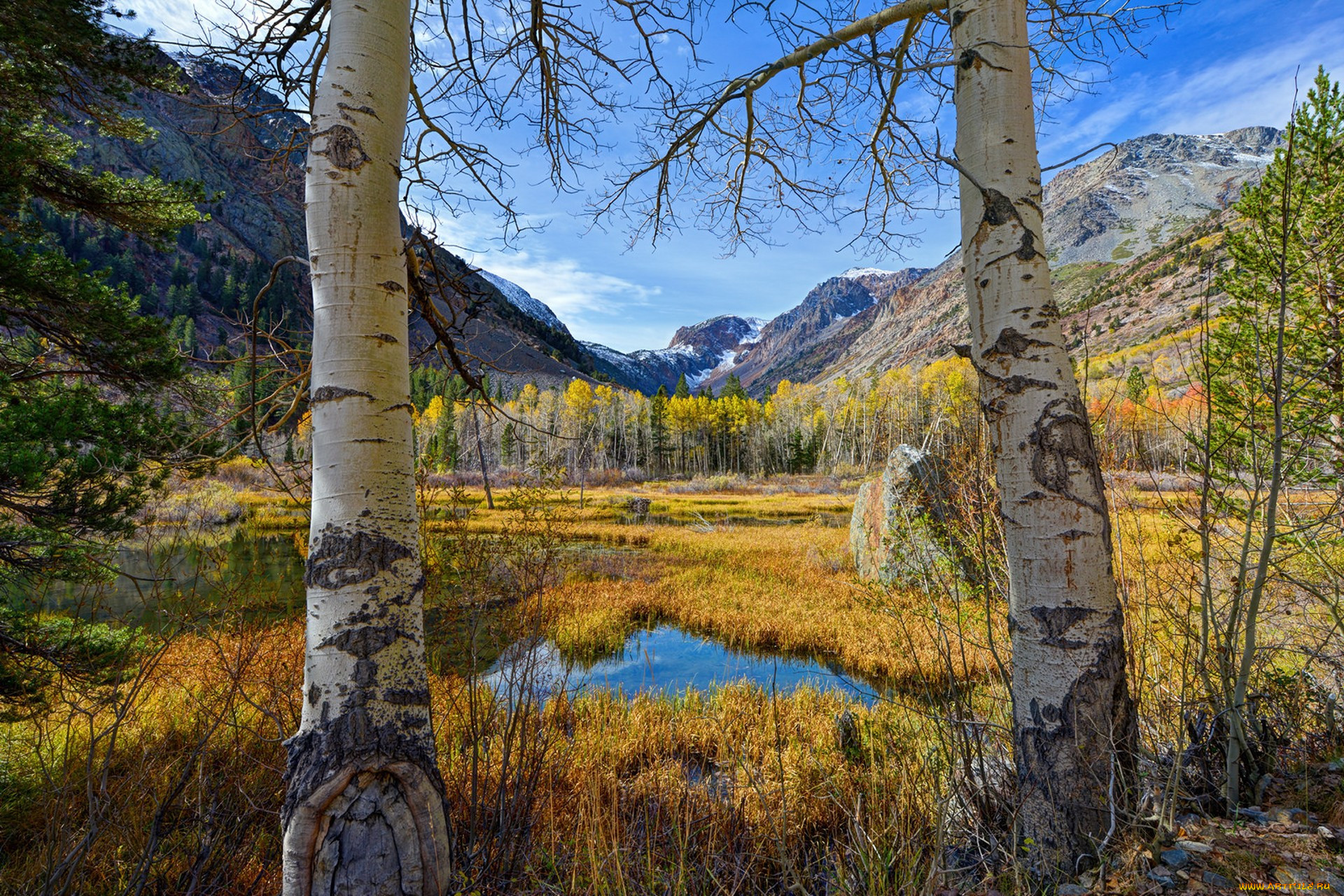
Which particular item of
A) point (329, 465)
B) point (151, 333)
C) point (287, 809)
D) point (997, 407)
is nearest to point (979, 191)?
point (997, 407)

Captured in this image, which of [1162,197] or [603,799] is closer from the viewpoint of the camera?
[603,799]

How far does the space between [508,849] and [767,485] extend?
44.1m

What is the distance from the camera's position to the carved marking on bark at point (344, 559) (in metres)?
1.36

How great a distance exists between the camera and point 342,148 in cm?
150

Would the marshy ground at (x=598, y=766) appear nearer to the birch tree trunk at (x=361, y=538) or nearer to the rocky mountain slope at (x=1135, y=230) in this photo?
the birch tree trunk at (x=361, y=538)

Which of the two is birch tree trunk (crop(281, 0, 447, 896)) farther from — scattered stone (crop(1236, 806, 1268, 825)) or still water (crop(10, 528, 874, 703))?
still water (crop(10, 528, 874, 703))

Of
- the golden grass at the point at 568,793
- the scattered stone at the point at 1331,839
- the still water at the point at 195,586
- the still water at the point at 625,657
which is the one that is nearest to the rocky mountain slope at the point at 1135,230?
the still water at the point at 625,657

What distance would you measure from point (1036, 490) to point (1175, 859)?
3.84 ft

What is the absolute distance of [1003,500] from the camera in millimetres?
1820

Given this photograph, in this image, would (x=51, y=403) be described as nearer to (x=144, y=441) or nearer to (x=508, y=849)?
(x=144, y=441)

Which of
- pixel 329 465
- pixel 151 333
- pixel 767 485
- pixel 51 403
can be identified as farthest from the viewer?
pixel 767 485

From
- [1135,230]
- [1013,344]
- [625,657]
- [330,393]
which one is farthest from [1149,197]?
[330,393]

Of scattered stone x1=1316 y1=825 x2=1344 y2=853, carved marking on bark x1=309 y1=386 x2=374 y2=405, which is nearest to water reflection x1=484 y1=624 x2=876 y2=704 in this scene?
scattered stone x1=1316 y1=825 x2=1344 y2=853

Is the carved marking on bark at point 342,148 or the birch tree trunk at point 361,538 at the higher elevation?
the carved marking on bark at point 342,148
